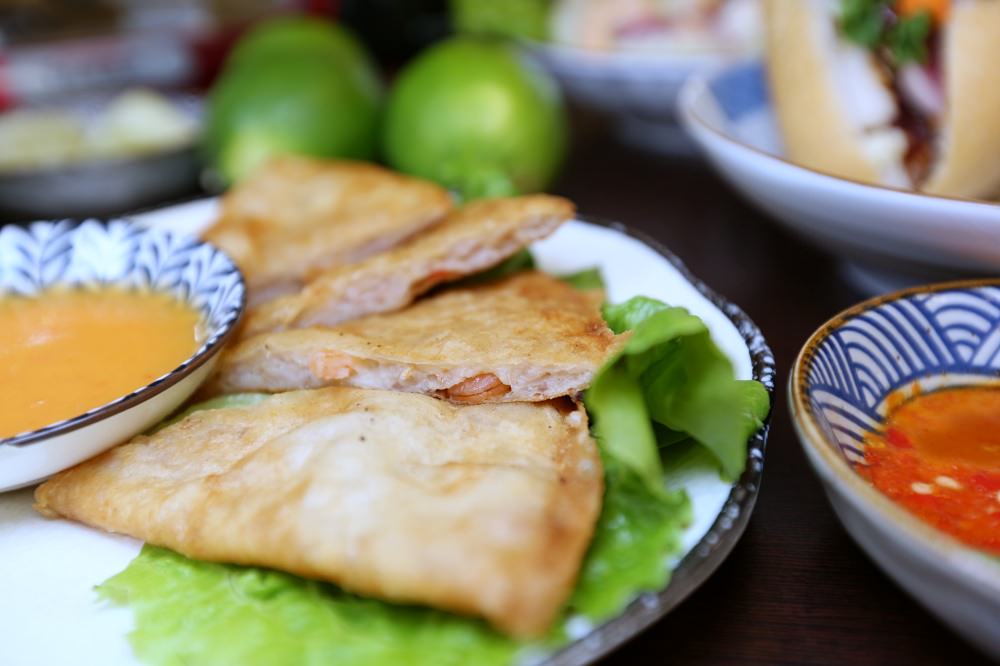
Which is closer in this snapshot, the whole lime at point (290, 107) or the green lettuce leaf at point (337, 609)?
the green lettuce leaf at point (337, 609)

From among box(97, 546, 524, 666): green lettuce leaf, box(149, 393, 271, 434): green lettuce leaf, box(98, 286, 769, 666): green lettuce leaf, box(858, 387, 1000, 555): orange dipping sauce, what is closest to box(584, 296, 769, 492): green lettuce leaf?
box(98, 286, 769, 666): green lettuce leaf

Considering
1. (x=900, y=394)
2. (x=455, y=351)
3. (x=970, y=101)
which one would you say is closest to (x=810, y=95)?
(x=970, y=101)

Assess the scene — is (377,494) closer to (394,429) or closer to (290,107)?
(394,429)

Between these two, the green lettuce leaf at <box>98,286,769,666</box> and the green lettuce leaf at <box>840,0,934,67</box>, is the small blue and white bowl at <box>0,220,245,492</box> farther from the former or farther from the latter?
the green lettuce leaf at <box>840,0,934,67</box>

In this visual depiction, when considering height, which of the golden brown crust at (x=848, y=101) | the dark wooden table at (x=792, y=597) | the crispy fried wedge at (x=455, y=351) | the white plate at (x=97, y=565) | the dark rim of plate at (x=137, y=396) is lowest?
the dark wooden table at (x=792, y=597)

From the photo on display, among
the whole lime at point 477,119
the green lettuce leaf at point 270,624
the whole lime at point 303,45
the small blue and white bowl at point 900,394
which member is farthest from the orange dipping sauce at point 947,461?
the whole lime at point 303,45

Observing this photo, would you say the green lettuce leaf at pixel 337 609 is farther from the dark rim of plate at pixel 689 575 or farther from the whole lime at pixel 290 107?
the whole lime at pixel 290 107

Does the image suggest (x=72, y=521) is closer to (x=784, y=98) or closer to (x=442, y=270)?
(x=442, y=270)
